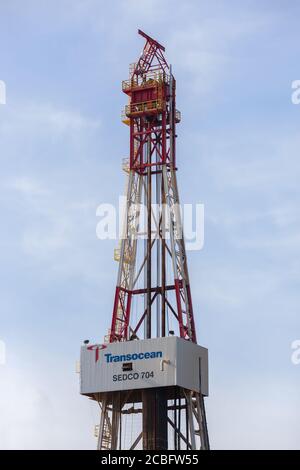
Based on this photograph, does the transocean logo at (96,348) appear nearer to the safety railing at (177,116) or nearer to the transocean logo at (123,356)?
the transocean logo at (123,356)

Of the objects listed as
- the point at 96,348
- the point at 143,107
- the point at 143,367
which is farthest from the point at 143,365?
the point at 143,107

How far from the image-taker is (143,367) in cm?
15138

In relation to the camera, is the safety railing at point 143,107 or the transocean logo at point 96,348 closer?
the transocean logo at point 96,348

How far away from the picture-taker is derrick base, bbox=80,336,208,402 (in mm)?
150375

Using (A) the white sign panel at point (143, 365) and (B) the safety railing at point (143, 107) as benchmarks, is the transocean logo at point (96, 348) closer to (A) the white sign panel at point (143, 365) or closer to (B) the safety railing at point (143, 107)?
(A) the white sign panel at point (143, 365)

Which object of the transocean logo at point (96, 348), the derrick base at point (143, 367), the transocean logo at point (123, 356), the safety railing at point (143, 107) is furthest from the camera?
the safety railing at point (143, 107)

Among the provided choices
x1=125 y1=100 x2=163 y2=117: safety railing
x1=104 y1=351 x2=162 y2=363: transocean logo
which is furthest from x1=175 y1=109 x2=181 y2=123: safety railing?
x1=104 y1=351 x2=162 y2=363: transocean logo

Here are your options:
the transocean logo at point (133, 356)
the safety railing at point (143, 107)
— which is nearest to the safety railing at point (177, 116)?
the safety railing at point (143, 107)

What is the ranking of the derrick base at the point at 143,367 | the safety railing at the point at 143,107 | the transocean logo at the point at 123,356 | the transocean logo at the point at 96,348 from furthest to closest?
the safety railing at the point at 143,107 < the transocean logo at the point at 96,348 < the transocean logo at the point at 123,356 < the derrick base at the point at 143,367

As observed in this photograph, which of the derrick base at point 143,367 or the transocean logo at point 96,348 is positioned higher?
the transocean logo at point 96,348

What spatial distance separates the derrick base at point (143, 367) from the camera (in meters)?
150

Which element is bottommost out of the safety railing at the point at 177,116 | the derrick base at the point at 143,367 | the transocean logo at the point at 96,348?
the derrick base at the point at 143,367
